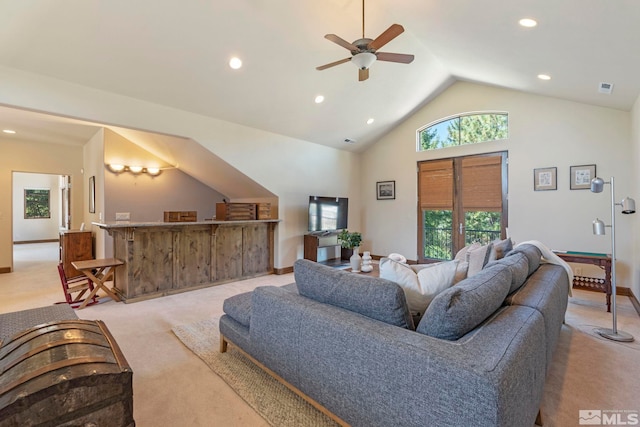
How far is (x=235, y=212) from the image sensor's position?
16.5 ft

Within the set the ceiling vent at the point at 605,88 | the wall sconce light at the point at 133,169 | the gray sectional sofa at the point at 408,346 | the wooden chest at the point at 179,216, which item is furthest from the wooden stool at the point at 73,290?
the ceiling vent at the point at 605,88

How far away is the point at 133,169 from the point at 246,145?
247 centimetres

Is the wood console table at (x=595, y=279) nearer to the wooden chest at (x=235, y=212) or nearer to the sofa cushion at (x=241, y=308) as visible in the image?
the sofa cushion at (x=241, y=308)

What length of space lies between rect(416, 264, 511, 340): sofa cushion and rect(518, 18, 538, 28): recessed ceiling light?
2.53m

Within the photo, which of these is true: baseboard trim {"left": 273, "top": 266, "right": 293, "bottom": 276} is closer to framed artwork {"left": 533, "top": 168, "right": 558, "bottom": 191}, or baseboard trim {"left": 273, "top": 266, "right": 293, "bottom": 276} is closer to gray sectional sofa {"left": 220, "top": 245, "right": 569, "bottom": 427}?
gray sectional sofa {"left": 220, "top": 245, "right": 569, "bottom": 427}

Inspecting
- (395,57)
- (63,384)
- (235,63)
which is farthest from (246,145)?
(63,384)

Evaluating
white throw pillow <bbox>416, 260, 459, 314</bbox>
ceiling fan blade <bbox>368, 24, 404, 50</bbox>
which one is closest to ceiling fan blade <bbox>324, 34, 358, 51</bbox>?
ceiling fan blade <bbox>368, 24, 404, 50</bbox>

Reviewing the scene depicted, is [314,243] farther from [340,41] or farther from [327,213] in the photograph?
[340,41]

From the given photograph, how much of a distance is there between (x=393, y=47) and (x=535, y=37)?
1816 millimetres

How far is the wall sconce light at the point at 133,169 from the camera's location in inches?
216

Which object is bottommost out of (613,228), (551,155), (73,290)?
(73,290)

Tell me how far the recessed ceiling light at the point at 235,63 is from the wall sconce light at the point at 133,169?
336 cm

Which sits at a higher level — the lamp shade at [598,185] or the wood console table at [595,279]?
the lamp shade at [598,185]

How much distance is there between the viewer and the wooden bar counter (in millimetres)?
4004
